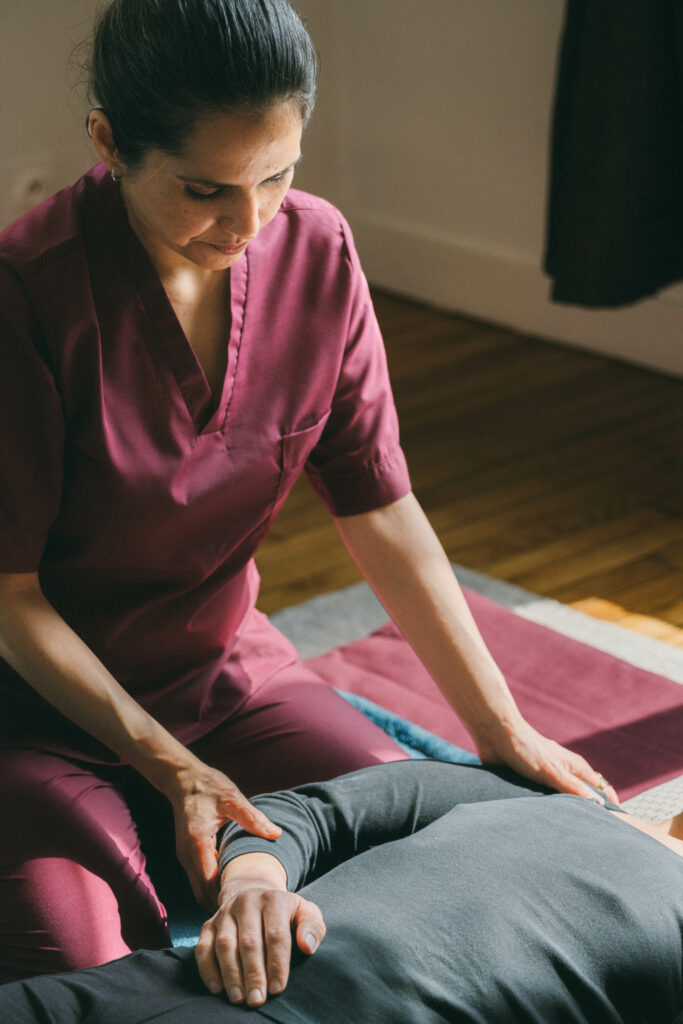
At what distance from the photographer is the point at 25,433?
124cm

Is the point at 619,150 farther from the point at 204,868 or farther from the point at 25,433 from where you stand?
the point at 204,868

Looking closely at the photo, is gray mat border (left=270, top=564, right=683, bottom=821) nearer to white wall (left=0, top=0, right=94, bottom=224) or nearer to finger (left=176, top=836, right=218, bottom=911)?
finger (left=176, top=836, right=218, bottom=911)

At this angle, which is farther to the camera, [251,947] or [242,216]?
[242,216]

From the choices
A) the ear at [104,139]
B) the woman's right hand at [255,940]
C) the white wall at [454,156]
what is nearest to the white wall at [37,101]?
the white wall at [454,156]

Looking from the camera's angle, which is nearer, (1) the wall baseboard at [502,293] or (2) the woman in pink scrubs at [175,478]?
(2) the woman in pink scrubs at [175,478]

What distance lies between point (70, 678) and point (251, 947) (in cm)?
38

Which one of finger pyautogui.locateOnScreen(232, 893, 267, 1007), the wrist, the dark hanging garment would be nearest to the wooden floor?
the dark hanging garment

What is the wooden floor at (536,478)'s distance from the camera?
8.20ft

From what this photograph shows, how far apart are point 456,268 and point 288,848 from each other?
3049 mm

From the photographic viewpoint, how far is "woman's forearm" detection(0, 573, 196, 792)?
4.14 feet

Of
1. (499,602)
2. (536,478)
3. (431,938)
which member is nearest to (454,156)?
(536,478)

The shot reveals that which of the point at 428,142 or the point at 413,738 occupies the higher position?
the point at 428,142

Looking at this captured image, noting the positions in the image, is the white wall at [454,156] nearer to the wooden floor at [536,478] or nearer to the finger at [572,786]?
the wooden floor at [536,478]

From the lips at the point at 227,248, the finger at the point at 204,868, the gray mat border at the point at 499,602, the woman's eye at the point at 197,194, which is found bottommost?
the gray mat border at the point at 499,602
